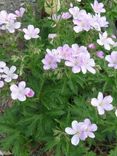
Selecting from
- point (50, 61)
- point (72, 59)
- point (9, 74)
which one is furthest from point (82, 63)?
point (9, 74)

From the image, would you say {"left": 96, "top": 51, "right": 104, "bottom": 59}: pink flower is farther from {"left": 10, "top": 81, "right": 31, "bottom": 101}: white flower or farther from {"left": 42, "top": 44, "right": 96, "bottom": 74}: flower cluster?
{"left": 10, "top": 81, "right": 31, "bottom": 101}: white flower

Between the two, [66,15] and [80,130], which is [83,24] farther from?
[80,130]

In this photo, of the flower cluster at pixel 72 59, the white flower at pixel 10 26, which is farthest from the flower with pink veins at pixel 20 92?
the white flower at pixel 10 26

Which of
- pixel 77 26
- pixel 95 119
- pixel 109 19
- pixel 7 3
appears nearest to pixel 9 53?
pixel 77 26

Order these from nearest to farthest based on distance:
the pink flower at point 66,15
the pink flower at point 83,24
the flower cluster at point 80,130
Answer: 1. the flower cluster at point 80,130
2. the pink flower at point 83,24
3. the pink flower at point 66,15

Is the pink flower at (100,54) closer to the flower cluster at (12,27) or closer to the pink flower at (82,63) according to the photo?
the pink flower at (82,63)

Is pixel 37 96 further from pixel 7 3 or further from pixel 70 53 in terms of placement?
pixel 7 3

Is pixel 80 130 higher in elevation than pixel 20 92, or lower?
lower
